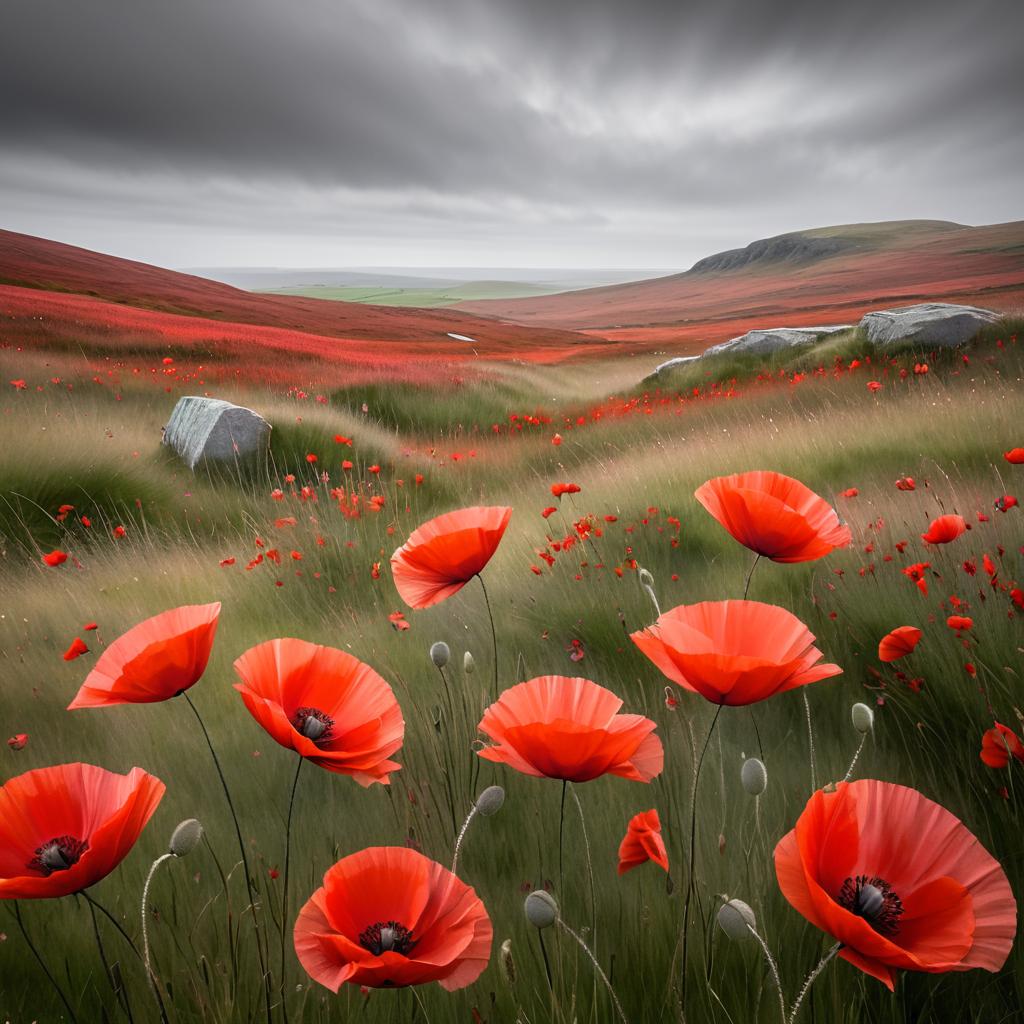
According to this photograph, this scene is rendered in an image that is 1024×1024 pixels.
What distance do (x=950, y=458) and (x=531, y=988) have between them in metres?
3.41

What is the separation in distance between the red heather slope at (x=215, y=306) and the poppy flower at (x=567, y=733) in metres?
12.9

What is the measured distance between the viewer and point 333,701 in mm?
833

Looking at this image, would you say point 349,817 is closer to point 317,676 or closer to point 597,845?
point 597,845

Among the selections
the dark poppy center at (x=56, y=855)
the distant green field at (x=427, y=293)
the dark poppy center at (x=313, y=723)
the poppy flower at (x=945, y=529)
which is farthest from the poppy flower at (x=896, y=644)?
the distant green field at (x=427, y=293)

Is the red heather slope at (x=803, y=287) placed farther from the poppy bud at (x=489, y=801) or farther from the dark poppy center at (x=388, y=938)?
the dark poppy center at (x=388, y=938)

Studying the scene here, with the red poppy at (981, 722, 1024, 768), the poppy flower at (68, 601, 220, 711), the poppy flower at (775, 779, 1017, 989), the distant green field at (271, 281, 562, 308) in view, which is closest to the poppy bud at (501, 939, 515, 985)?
the poppy flower at (775, 779, 1017, 989)

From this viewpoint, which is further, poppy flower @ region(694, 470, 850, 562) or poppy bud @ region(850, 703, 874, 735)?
poppy flower @ region(694, 470, 850, 562)

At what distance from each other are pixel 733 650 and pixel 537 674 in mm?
1141

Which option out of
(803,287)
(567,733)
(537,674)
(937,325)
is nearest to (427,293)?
(803,287)

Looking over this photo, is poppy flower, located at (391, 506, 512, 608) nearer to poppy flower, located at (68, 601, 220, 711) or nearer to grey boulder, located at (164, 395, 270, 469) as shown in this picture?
poppy flower, located at (68, 601, 220, 711)

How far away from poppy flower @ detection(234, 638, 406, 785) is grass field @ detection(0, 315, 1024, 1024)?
26cm

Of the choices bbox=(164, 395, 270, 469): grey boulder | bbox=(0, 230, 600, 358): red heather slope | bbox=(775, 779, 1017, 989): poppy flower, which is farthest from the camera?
bbox=(0, 230, 600, 358): red heather slope

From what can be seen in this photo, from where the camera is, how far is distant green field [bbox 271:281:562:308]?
2854 inches

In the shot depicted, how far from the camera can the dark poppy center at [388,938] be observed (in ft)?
2.02
